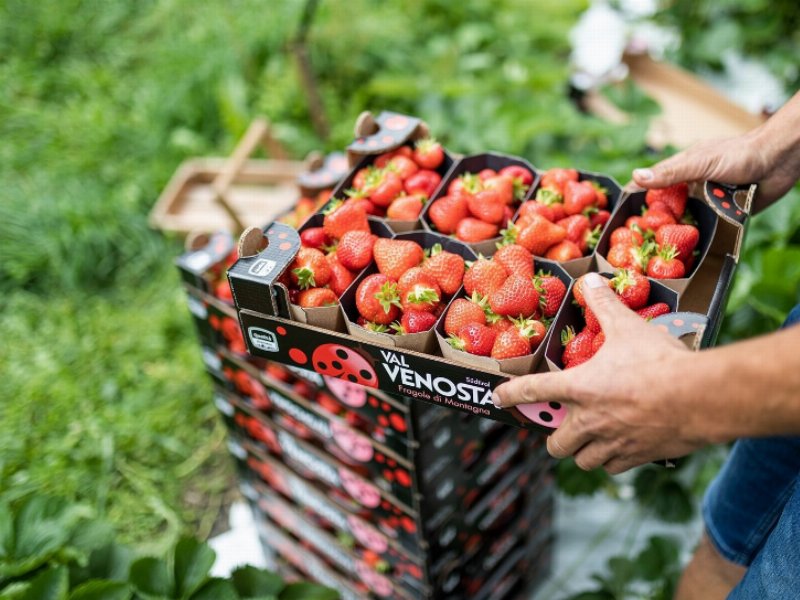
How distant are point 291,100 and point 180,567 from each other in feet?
9.48

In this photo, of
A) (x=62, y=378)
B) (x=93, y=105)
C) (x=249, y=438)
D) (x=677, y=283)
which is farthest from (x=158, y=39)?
(x=677, y=283)

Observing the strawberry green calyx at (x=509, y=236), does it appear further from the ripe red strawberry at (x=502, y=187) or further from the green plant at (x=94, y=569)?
the green plant at (x=94, y=569)

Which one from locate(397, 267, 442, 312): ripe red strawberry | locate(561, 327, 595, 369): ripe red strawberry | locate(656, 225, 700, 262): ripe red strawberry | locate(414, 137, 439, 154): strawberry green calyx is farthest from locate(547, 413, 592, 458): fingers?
locate(414, 137, 439, 154): strawberry green calyx

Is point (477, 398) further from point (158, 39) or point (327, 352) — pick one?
point (158, 39)

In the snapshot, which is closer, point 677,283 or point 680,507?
point 677,283

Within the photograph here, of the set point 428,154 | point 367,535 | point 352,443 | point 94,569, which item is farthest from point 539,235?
point 94,569

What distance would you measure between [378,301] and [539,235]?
0.34 meters

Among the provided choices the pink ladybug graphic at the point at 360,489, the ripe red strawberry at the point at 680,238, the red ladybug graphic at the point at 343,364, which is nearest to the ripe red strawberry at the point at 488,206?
the ripe red strawberry at the point at 680,238

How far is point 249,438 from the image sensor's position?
2037 mm

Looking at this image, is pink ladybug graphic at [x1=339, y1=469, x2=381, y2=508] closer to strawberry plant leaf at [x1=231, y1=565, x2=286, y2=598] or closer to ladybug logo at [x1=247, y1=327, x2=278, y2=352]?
strawberry plant leaf at [x1=231, y1=565, x2=286, y2=598]

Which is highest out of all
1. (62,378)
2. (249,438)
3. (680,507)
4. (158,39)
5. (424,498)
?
(158,39)

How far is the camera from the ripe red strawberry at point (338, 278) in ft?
4.60

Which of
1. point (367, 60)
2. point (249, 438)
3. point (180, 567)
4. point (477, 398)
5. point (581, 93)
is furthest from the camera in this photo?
point (367, 60)

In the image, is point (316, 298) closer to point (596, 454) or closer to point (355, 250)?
point (355, 250)
